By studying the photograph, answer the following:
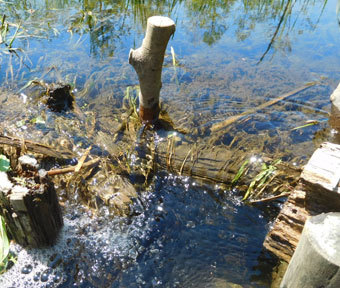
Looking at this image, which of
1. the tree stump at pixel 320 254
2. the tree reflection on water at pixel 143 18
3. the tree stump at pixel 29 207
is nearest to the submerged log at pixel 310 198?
the tree stump at pixel 320 254

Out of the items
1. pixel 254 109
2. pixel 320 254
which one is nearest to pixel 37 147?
pixel 320 254

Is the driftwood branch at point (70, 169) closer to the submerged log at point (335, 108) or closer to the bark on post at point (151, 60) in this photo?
the bark on post at point (151, 60)

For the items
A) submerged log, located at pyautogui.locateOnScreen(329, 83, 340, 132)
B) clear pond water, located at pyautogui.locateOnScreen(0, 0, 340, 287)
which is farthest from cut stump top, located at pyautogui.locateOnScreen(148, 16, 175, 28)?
submerged log, located at pyautogui.locateOnScreen(329, 83, 340, 132)

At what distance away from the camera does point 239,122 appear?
4227 mm

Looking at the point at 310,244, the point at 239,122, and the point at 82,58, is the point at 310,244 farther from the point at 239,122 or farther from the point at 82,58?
the point at 82,58

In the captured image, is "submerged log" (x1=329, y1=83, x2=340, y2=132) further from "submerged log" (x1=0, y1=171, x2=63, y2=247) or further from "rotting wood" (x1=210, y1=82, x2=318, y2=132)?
"submerged log" (x1=0, y1=171, x2=63, y2=247)

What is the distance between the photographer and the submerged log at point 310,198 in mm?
2014

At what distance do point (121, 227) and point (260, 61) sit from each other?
13.8 ft

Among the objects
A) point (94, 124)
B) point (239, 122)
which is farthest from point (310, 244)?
point (94, 124)

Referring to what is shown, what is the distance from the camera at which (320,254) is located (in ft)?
4.75

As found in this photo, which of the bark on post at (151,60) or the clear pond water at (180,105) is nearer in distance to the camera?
the clear pond water at (180,105)

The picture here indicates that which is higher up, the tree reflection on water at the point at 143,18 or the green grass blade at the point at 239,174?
the tree reflection on water at the point at 143,18

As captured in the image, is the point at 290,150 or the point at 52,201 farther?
the point at 290,150

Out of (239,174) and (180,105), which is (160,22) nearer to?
(180,105)
